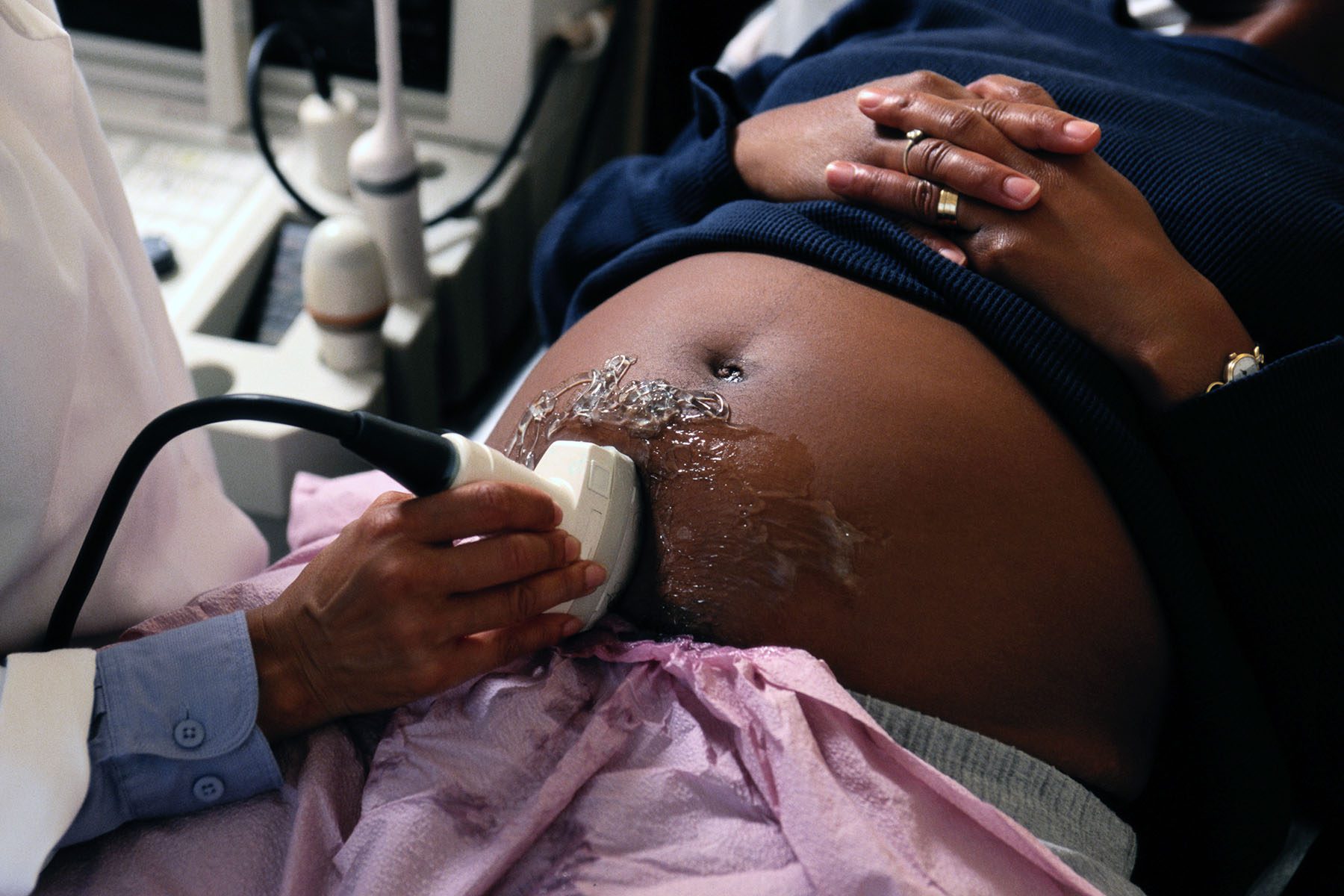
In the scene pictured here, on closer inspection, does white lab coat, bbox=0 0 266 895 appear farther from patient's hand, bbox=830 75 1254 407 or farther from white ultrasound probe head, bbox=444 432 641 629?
patient's hand, bbox=830 75 1254 407

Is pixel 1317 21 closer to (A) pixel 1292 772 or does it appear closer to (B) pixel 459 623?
(A) pixel 1292 772

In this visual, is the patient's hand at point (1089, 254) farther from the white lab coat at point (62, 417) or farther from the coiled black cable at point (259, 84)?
the coiled black cable at point (259, 84)

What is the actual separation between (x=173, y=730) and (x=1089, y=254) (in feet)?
2.01

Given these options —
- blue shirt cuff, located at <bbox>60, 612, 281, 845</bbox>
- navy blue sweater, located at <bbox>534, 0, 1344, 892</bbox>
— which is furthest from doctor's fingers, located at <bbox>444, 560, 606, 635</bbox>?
navy blue sweater, located at <bbox>534, 0, 1344, 892</bbox>

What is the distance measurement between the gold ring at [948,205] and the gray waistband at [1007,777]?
0.33m

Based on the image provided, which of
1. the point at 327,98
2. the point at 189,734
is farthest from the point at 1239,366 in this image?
the point at 327,98

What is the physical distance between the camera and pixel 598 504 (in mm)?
600

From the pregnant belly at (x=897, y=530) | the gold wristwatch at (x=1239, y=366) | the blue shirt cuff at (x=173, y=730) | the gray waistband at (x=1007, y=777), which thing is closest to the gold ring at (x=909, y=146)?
the pregnant belly at (x=897, y=530)

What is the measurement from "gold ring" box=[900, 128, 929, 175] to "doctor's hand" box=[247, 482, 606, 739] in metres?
0.37

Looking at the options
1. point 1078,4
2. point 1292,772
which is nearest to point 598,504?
point 1292,772

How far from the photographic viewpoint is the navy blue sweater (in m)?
0.68

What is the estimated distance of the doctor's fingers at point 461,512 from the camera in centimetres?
52

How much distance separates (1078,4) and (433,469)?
2.80 feet

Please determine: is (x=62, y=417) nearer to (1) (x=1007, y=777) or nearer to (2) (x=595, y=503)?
(2) (x=595, y=503)
